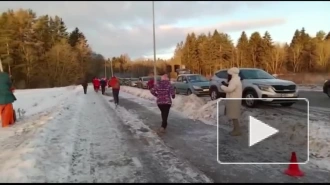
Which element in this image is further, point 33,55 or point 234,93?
point 33,55

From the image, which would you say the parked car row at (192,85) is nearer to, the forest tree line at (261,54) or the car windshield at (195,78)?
the car windshield at (195,78)

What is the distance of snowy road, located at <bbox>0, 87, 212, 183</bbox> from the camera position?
5543 mm

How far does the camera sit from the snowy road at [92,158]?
5.54m

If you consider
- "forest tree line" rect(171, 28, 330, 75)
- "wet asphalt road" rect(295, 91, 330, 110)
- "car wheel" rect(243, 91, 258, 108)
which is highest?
"forest tree line" rect(171, 28, 330, 75)

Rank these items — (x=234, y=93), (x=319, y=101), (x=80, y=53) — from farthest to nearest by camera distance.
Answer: (x=80, y=53) < (x=319, y=101) < (x=234, y=93)

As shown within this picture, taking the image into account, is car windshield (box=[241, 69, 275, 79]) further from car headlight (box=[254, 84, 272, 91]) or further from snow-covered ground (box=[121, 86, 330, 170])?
snow-covered ground (box=[121, 86, 330, 170])

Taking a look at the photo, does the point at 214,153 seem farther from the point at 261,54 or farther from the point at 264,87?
the point at 261,54

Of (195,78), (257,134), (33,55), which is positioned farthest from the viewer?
(33,55)

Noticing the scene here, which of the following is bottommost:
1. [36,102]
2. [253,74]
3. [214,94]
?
[36,102]

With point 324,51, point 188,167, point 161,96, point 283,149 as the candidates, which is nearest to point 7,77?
→ point 161,96

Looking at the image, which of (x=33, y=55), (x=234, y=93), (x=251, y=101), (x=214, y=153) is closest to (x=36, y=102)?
(x=251, y=101)

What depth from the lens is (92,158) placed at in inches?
267

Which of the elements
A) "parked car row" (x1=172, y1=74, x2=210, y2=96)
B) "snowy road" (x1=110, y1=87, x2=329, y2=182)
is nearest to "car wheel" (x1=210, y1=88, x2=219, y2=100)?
"snowy road" (x1=110, y1=87, x2=329, y2=182)
